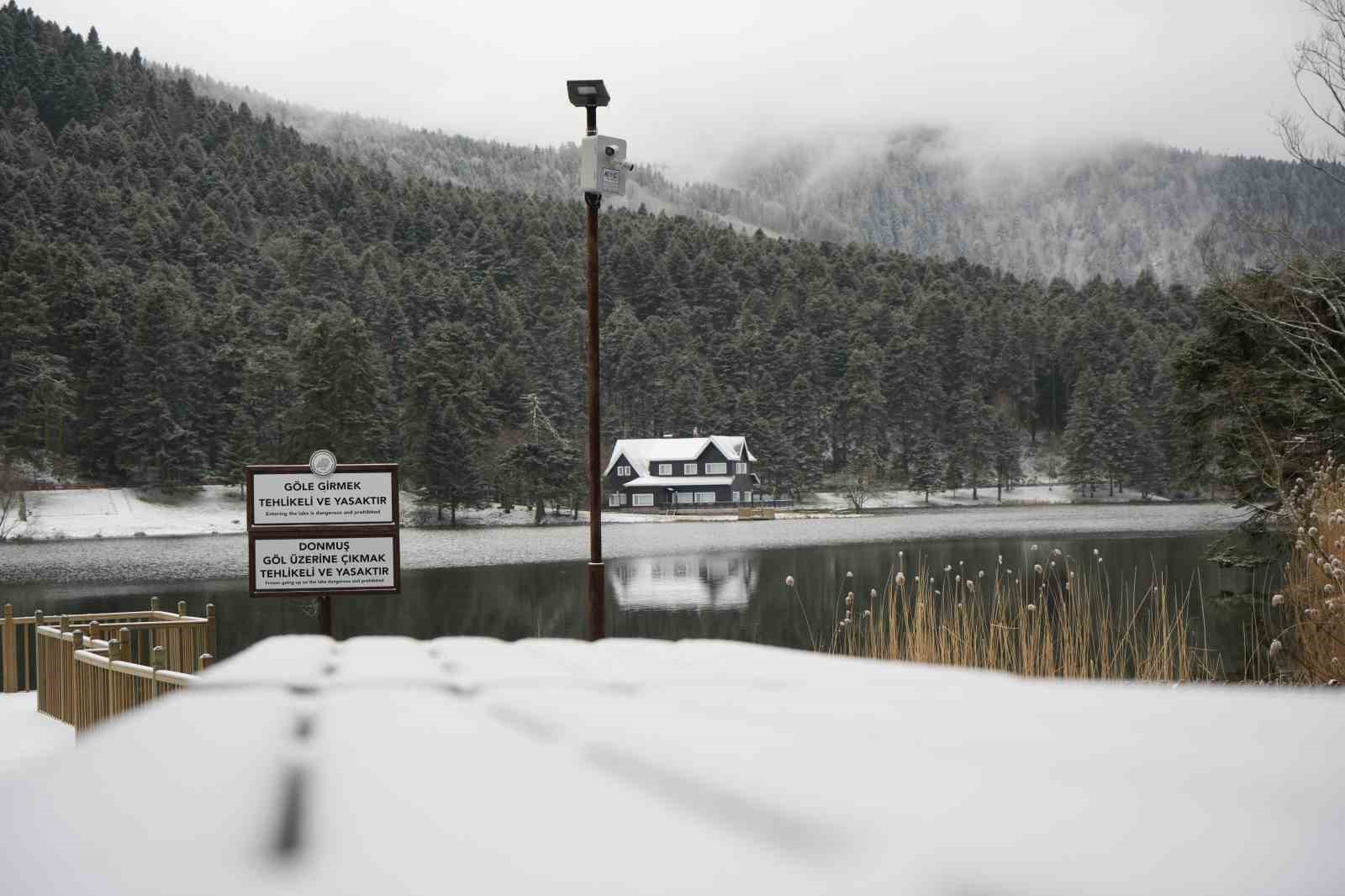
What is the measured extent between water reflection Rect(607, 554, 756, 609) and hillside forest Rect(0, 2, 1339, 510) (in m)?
21.8

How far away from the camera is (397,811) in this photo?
42 cm

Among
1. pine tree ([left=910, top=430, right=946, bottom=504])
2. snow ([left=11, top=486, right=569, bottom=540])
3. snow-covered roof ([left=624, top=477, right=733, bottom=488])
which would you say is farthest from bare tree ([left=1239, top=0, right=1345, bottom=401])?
pine tree ([left=910, top=430, right=946, bottom=504])

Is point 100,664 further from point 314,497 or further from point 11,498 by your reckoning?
point 11,498

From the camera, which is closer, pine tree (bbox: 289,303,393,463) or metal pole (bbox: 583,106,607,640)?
metal pole (bbox: 583,106,607,640)

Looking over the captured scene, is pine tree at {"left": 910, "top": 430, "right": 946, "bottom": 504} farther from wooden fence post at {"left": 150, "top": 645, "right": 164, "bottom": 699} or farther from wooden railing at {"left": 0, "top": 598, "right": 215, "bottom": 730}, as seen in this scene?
wooden fence post at {"left": 150, "top": 645, "right": 164, "bottom": 699}

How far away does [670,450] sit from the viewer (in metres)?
68.8

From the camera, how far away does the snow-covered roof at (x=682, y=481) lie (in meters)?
67.7

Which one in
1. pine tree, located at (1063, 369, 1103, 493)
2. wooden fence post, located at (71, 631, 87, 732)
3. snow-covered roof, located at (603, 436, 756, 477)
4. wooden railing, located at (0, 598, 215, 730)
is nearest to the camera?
wooden railing, located at (0, 598, 215, 730)

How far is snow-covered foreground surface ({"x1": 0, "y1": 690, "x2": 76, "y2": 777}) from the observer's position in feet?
25.7

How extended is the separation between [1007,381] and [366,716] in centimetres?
9095

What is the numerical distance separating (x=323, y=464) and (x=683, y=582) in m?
22.8

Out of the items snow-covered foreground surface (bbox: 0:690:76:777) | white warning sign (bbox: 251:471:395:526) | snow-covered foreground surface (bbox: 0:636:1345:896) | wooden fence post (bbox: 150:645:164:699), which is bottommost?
snow-covered foreground surface (bbox: 0:690:76:777)

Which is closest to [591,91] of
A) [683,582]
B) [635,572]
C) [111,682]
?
[111,682]

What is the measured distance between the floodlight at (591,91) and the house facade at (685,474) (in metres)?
59.3
